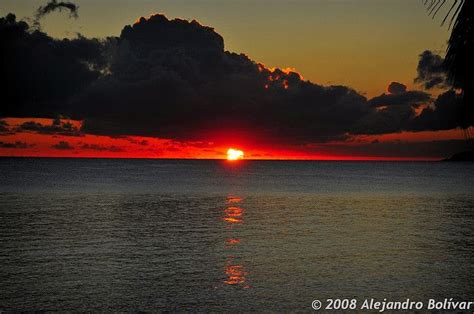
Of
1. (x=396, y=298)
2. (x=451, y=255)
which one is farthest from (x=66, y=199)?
(x=396, y=298)

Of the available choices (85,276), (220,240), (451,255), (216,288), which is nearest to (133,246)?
(220,240)

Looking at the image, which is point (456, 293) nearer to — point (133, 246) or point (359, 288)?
point (359, 288)

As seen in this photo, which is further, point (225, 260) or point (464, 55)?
point (225, 260)

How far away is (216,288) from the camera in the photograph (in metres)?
26.5

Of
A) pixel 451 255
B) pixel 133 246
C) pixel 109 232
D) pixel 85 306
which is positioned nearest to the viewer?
pixel 85 306

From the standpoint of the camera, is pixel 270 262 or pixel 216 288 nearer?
pixel 216 288

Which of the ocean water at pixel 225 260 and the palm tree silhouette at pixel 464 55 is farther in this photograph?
the ocean water at pixel 225 260

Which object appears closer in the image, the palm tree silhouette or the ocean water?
the palm tree silhouette

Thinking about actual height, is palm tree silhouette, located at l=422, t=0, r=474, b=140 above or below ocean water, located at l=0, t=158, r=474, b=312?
above

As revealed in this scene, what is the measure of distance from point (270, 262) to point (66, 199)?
6132cm

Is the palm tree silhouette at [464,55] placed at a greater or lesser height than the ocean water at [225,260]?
greater

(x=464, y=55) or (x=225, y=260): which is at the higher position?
(x=464, y=55)

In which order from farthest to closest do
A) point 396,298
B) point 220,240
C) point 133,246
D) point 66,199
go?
point 66,199, point 220,240, point 133,246, point 396,298

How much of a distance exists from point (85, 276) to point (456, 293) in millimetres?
18460
